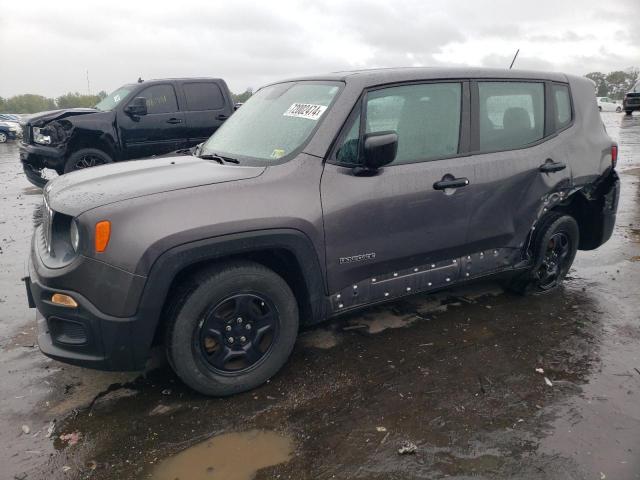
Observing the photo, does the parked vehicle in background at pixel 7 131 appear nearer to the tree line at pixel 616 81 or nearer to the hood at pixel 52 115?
the hood at pixel 52 115

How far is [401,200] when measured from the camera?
3.26m

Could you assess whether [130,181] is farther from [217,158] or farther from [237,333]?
[237,333]

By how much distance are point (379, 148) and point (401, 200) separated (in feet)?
1.44

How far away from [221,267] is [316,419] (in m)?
0.98

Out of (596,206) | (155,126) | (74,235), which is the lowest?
(596,206)

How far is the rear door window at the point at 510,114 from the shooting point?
3.76 m

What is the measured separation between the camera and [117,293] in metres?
2.54

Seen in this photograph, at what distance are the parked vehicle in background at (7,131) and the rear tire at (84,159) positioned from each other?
18.3 m

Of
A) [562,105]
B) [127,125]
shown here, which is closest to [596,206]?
[562,105]

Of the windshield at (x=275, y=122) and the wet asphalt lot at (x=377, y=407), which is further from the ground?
the windshield at (x=275, y=122)

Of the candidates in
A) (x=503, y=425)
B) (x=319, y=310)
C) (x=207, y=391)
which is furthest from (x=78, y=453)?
(x=503, y=425)

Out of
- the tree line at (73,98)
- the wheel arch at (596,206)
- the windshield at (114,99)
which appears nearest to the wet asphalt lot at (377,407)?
the wheel arch at (596,206)

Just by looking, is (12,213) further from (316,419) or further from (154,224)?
(316,419)

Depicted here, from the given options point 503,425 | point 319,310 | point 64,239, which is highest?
point 64,239
